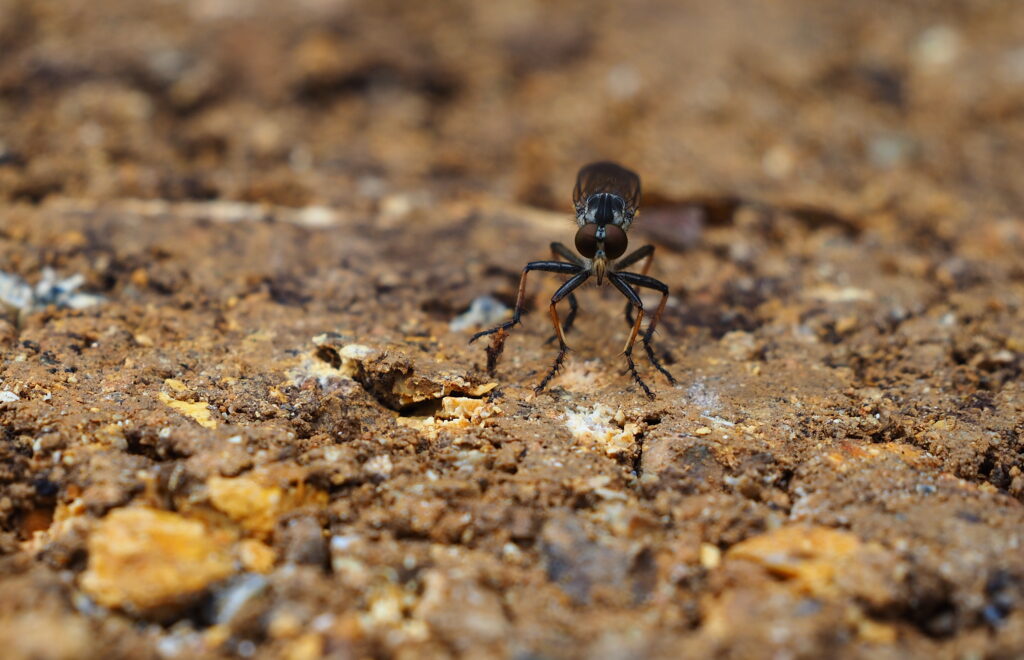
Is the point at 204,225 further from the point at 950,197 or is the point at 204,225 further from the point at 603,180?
the point at 950,197

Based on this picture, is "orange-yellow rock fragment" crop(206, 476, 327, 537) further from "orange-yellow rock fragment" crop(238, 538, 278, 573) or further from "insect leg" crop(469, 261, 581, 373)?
"insect leg" crop(469, 261, 581, 373)

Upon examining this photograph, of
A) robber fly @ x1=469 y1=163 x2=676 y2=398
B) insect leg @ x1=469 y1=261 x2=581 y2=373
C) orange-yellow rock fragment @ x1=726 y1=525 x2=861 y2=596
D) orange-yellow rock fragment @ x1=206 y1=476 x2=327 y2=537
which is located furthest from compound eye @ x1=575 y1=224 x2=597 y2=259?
orange-yellow rock fragment @ x1=206 y1=476 x2=327 y2=537

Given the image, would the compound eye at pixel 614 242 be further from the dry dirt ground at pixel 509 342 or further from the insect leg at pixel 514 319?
the dry dirt ground at pixel 509 342

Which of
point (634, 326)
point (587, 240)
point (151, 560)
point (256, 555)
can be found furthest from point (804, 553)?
point (151, 560)

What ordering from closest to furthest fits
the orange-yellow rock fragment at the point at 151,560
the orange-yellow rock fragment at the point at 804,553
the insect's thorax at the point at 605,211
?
the orange-yellow rock fragment at the point at 151,560 < the orange-yellow rock fragment at the point at 804,553 < the insect's thorax at the point at 605,211

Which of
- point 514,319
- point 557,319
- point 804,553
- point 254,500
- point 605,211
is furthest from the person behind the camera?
point 605,211

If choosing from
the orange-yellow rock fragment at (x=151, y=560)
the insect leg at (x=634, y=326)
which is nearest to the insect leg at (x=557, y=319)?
the insect leg at (x=634, y=326)

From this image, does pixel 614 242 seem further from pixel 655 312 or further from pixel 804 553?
pixel 804 553

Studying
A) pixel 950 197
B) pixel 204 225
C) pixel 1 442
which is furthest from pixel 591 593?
pixel 950 197
